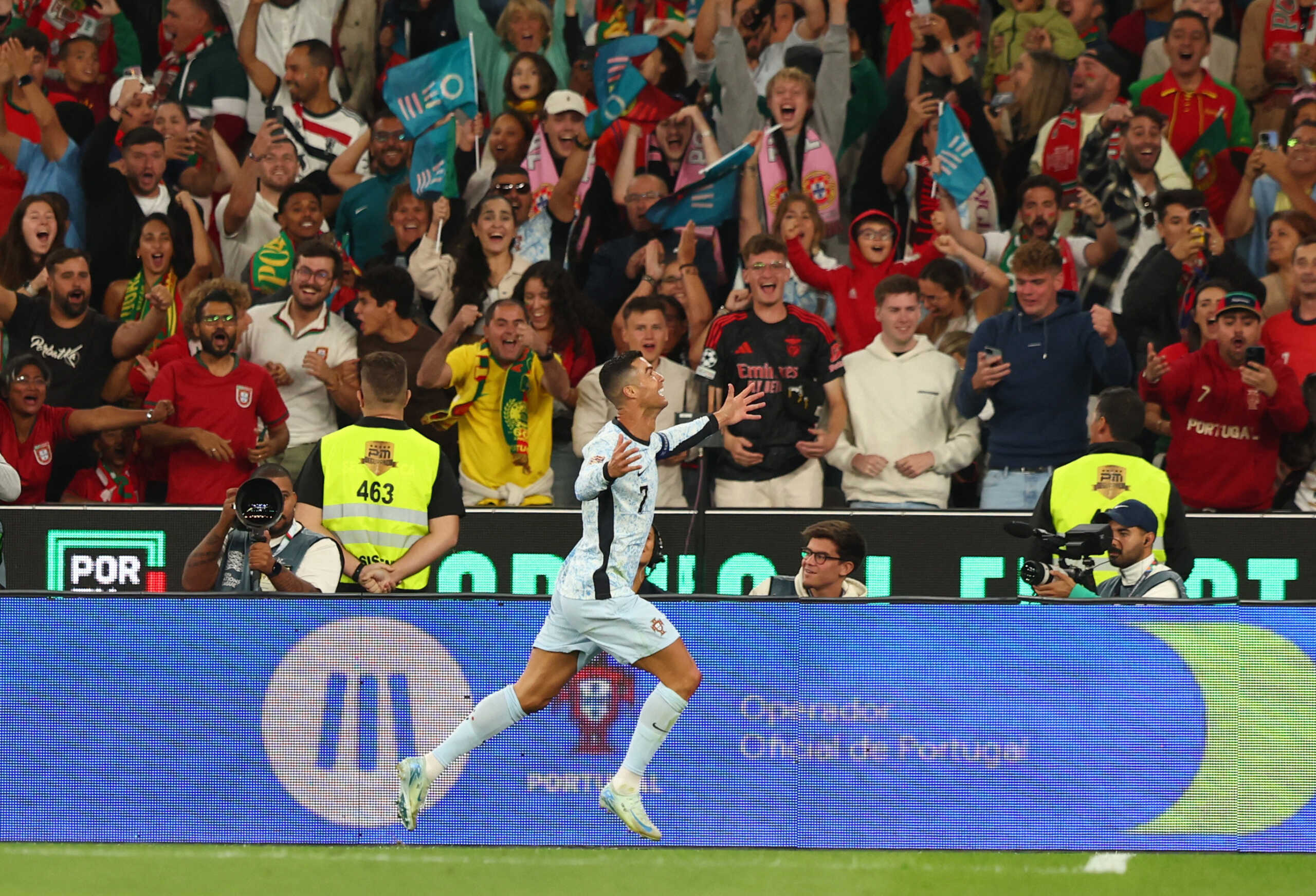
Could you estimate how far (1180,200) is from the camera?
10.1 meters

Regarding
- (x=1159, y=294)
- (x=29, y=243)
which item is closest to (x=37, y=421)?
(x=29, y=243)

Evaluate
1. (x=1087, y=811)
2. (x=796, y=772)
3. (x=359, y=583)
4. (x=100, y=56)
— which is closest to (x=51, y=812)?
(x=359, y=583)

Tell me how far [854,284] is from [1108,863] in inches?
183

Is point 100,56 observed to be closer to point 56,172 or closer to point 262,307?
point 56,172

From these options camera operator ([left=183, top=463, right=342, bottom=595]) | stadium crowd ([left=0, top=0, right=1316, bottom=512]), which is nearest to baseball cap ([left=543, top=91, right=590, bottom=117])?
stadium crowd ([left=0, top=0, right=1316, bottom=512])

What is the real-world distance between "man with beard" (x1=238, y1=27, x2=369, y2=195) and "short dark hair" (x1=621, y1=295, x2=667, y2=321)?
2.84 m

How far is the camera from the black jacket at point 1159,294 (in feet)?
32.8

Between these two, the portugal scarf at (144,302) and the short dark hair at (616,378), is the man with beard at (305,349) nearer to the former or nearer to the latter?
the portugal scarf at (144,302)

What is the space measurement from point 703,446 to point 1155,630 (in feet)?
11.7

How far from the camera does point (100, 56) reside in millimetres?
12562

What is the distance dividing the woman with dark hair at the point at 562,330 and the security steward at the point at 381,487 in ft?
7.39

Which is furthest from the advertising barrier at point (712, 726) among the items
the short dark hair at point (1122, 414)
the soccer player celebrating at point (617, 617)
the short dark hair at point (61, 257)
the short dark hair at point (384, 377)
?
the short dark hair at point (61, 257)

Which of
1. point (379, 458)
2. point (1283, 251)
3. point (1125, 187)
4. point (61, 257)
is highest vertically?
point (1125, 187)

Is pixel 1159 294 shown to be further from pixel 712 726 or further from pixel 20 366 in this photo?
pixel 20 366
